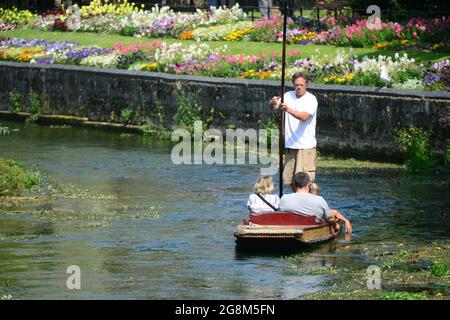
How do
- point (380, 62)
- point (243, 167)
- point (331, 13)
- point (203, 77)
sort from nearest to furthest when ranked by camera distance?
point (243, 167), point (380, 62), point (203, 77), point (331, 13)

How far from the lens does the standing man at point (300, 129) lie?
65.1 feet

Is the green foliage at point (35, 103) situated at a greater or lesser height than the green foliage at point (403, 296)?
lesser

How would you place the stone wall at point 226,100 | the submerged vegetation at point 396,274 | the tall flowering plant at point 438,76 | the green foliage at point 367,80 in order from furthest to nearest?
the green foliage at point 367,80 → the tall flowering plant at point 438,76 → the stone wall at point 226,100 → the submerged vegetation at point 396,274

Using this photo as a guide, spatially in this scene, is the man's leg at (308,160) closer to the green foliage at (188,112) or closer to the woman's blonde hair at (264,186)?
the woman's blonde hair at (264,186)

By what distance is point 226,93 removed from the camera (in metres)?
30.2

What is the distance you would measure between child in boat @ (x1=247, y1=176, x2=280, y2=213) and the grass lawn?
43.6 ft

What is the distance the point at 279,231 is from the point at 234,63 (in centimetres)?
1446

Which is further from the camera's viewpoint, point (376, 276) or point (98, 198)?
point (98, 198)

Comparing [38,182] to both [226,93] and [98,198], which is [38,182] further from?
[226,93]

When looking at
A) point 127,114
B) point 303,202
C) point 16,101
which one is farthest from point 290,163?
point 16,101

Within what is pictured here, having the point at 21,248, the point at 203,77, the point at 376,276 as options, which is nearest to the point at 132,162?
the point at 203,77

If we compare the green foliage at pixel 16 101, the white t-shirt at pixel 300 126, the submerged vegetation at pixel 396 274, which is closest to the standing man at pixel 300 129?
the white t-shirt at pixel 300 126

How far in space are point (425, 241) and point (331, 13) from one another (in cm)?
2248

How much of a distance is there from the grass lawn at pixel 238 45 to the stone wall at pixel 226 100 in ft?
11.2
